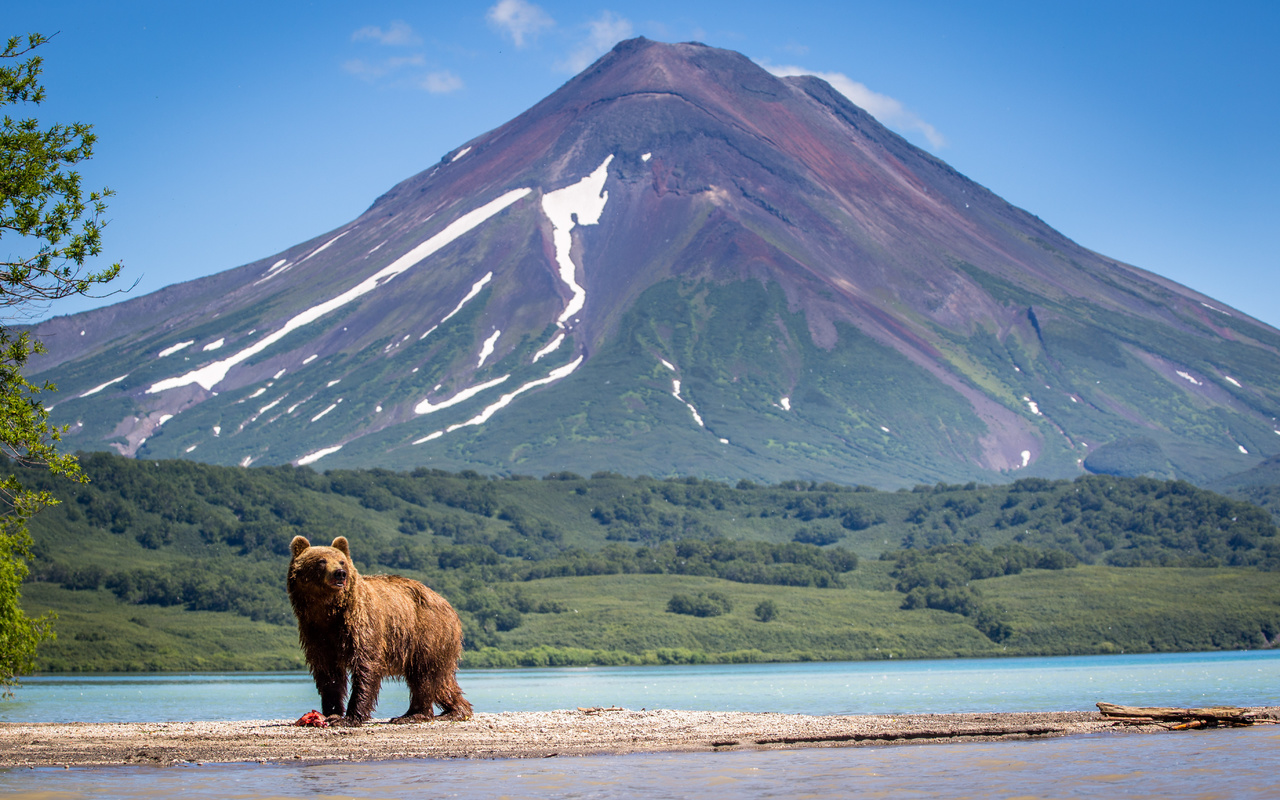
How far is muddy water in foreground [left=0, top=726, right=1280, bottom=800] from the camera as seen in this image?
17.2 meters

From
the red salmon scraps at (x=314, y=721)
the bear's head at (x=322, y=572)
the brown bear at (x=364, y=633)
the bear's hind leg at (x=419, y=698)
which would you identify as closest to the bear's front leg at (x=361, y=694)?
the brown bear at (x=364, y=633)

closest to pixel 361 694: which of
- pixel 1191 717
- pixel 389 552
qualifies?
pixel 1191 717

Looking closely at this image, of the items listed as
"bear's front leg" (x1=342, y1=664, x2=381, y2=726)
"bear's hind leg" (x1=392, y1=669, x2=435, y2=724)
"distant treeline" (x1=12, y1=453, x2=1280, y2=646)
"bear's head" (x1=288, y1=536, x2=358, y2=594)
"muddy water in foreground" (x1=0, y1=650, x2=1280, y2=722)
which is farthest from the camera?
"distant treeline" (x1=12, y1=453, x2=1280, y2=646)

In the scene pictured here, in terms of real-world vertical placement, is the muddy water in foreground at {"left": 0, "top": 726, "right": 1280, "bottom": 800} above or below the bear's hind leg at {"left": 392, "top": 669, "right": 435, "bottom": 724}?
below

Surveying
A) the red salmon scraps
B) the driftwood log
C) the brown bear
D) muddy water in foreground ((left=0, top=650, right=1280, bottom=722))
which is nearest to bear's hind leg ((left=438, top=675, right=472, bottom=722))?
the brown bear

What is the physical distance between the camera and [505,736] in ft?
75.6

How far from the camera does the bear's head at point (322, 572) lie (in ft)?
68.8

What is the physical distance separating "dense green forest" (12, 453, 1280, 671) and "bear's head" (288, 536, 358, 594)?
88.2 metres

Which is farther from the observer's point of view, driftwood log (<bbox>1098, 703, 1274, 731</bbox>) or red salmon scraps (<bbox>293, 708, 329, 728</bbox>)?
driftwood log (<bbox>1098, 703, 1274, 731</bbox>)

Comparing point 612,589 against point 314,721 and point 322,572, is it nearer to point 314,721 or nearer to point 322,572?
point 314,721

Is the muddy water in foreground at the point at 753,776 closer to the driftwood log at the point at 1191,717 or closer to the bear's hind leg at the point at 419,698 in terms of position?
the driftwood log at the point at 1191,717

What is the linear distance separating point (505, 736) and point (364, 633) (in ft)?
10.9

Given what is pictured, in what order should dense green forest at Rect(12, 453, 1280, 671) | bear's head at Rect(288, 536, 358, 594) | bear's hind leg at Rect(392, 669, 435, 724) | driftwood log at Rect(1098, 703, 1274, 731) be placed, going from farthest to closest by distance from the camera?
1. dense green forest at Rect(12, 453, 1280, 671)
2. driftwood log at Rect(1098, 703, 1274, 731)
3. bear's hind leg at Rect(392, 669, 435, 724)
4. bear's head at Rect(288, 536, 358, 594)

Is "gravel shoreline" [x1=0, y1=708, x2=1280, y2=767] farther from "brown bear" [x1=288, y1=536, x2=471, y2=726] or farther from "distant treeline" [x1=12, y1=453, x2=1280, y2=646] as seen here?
"distant treeline" [x1=12, y1=453, x2=1280, y2=646]
